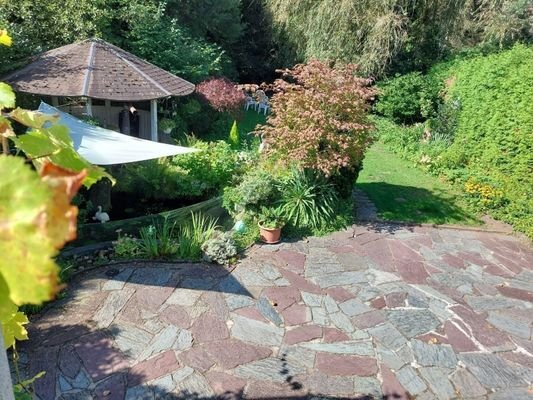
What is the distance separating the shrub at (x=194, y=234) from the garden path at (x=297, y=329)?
0.26m

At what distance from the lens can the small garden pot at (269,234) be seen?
626 cm

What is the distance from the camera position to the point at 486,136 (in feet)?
32.3

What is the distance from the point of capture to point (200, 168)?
830cm

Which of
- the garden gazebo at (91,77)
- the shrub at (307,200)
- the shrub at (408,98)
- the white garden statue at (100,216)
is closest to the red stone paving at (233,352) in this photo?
the shrub at (307,200)

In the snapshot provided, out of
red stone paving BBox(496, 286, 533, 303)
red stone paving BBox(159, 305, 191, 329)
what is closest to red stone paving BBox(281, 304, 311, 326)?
red stone paving BBox(159, 305, 191, 329)

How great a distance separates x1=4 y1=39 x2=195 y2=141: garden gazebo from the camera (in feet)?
26.5

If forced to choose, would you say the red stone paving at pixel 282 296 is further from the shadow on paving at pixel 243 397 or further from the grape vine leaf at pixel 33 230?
the grape vine leaf at pixel 33 230

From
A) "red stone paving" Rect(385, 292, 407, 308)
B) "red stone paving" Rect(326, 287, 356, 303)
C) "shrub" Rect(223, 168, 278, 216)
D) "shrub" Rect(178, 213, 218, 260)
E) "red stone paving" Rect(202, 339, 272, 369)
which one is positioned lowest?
"red stone paving" Rect(202, 339, 272, 369)

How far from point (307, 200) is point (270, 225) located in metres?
0.93

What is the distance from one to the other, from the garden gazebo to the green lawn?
5.37 metres

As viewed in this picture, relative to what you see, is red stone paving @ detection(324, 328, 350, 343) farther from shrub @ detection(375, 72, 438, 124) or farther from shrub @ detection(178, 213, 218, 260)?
shrub @ detection(375, 72, 438, 124)

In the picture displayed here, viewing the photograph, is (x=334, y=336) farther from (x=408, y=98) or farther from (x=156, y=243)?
(x=408, y=98)

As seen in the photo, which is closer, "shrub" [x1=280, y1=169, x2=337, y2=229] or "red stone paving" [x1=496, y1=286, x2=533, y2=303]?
"red stone paving" [x1=496, y1=286, x2=533, y2=303]

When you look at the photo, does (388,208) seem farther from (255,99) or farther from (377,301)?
(255,99)
